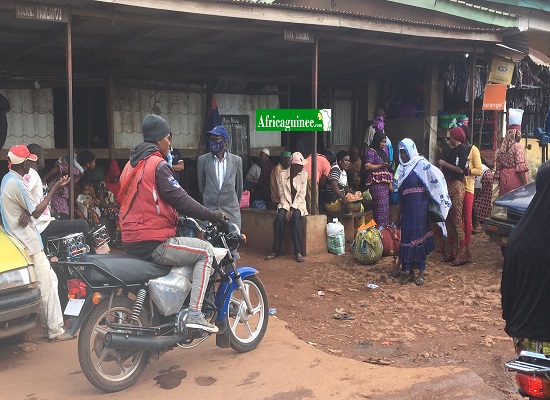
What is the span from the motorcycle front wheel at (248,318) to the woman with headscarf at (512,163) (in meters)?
5.78

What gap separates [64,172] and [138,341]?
212 inches

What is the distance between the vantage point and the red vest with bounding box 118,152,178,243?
4.44 m

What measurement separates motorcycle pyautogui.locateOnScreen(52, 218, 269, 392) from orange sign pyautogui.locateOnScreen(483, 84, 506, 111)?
789 cm

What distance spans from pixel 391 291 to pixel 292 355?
249cm

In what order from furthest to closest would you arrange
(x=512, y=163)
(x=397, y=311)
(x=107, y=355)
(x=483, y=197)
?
(x=483, y=197), (x=512, y=163), (x=397, y=311), (x=107, y=355)

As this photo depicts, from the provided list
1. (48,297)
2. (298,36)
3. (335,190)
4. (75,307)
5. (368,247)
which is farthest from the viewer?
(335,190)

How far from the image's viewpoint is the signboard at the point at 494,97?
36.3 feet

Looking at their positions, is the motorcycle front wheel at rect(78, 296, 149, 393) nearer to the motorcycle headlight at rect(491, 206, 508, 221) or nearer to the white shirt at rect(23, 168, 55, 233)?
the white shirt at rect(23, 168, 55, 233)

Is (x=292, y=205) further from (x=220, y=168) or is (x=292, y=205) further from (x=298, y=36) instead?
(x=298, y=36)

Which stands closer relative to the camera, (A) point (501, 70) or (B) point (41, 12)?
(B) point (41, 12)

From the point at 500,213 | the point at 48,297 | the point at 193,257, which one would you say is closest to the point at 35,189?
the point at 48,297

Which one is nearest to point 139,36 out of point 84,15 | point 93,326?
point 84,15

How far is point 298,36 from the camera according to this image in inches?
324

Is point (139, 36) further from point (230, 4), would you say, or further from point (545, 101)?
point (545, 101)
